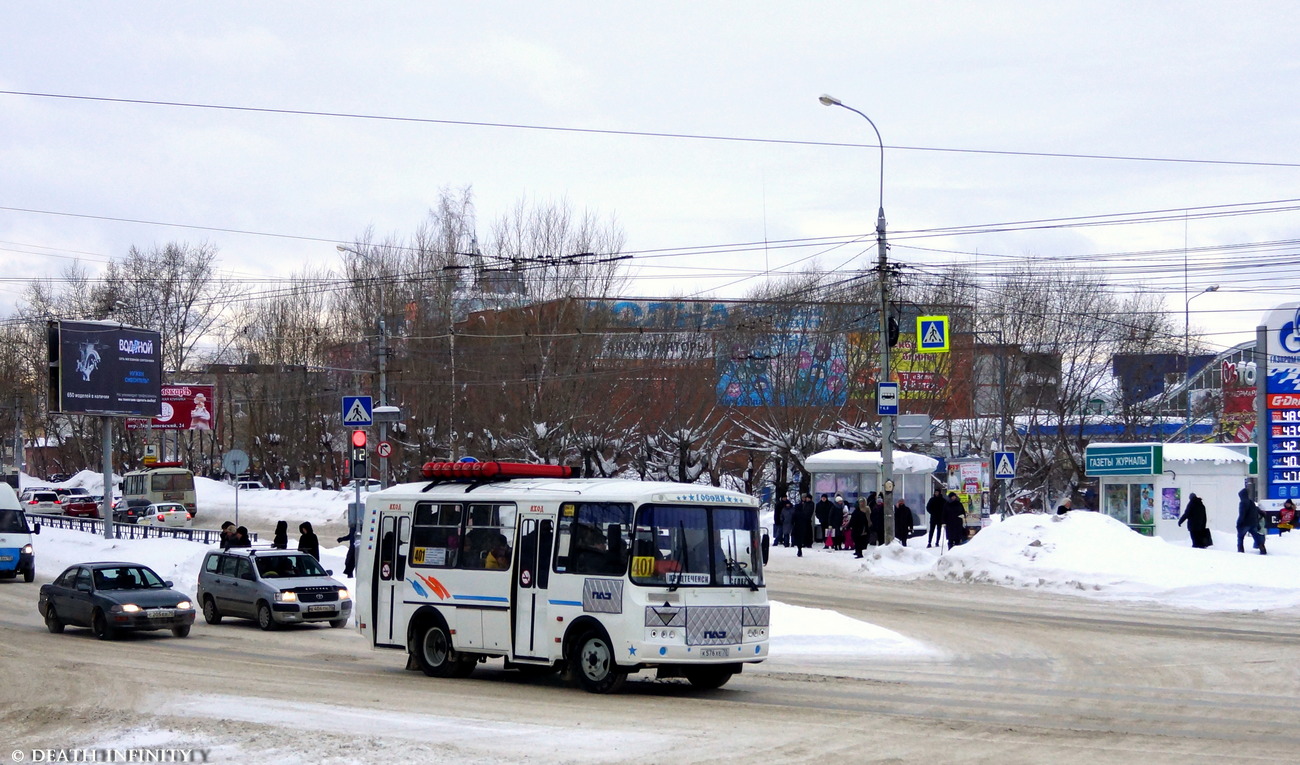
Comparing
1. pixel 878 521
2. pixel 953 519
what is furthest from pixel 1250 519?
pixel 878 521

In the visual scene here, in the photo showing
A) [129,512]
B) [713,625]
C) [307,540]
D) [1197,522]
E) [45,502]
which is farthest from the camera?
[45,502]

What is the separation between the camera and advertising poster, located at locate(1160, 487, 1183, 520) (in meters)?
34.4

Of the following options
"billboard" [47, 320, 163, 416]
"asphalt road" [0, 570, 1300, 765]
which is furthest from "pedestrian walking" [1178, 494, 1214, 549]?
"billboard" [47, 320, 163, 416]

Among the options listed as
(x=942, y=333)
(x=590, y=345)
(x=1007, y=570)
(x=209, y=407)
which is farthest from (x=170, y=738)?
(x=209, y=407)

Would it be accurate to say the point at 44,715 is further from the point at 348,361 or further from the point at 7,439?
the point at 7,439

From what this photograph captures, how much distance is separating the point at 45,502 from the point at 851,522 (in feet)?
163

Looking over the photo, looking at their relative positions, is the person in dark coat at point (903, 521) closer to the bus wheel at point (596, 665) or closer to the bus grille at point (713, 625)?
the bus grille at point (713, 625)

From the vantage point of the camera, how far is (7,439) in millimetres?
122750

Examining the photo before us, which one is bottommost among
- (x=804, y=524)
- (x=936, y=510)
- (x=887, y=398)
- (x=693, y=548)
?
(x=804, y=524)

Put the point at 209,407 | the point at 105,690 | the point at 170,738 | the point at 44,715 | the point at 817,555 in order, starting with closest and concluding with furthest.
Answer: the point at 170,738
the point at 44,715
the point at 105,690
the point at 817,555
the point at 209,407

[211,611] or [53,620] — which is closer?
[53,620]

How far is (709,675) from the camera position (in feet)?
49.4

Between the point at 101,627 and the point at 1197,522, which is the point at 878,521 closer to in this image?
the point at 1197,522

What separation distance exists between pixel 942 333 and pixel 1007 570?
21.2 feet
